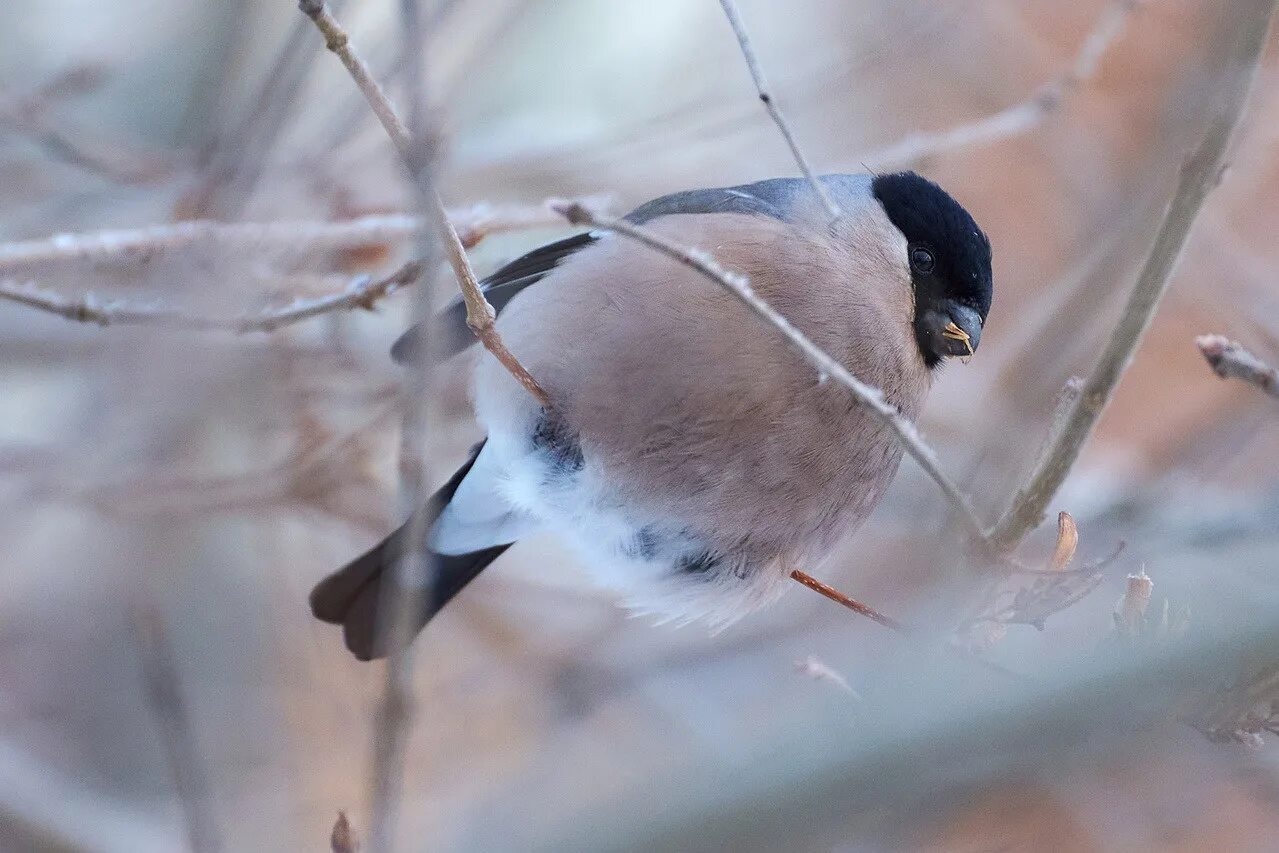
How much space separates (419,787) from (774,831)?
145 inches

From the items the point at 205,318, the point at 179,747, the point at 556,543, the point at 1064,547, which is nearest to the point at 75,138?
the point at 205,318

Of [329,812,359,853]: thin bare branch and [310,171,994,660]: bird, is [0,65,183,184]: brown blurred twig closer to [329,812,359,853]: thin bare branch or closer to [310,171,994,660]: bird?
[310,171,994,660]: bird

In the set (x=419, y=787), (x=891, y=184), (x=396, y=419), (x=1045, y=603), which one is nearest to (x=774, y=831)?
(x=1045, y=603)

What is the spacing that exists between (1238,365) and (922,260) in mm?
951

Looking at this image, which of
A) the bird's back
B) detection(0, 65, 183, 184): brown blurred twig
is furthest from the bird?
detection(0, 65, 183, 184): brown blurred twig

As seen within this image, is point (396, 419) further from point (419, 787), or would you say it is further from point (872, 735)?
point (872, 735)

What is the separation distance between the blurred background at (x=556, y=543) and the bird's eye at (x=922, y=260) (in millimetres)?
342

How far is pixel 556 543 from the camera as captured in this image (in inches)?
160

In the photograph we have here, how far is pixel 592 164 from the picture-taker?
11.9ft

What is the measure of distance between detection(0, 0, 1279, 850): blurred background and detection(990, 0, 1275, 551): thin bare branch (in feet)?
0.47

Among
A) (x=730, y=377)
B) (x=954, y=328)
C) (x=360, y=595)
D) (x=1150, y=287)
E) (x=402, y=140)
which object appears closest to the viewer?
(x=402, y=140)

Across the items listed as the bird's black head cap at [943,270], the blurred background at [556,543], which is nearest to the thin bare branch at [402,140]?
the blurred background at [556,543]

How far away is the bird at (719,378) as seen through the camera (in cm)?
238

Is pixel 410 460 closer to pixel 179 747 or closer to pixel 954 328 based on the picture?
pixel 179 747
